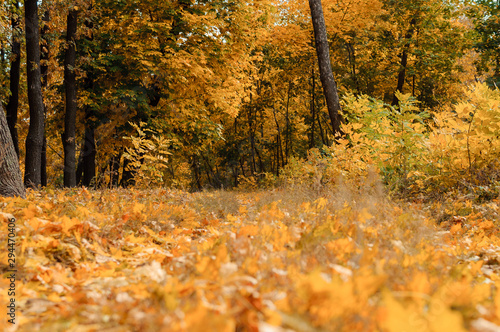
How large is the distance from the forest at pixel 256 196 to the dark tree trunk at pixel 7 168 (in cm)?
2

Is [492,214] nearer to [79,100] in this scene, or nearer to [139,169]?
[139,169]

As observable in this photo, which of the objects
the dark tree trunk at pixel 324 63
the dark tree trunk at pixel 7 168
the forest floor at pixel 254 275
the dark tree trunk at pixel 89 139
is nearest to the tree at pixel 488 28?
the dark tree trunk at pixel 324 63

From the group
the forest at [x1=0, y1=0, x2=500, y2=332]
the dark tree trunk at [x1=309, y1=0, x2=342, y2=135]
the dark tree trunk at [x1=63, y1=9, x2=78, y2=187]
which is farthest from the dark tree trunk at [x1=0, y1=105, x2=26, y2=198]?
the dark tree trunk at [x1=309, y1=0, x2=342, y2=135]

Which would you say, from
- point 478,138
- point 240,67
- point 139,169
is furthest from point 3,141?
point 240,67

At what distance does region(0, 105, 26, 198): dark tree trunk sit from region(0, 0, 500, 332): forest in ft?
0.08

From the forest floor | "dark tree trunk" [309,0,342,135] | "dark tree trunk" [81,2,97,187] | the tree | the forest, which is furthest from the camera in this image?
the tree

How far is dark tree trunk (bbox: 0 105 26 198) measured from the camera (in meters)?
4.94

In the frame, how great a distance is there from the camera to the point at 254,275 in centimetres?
185

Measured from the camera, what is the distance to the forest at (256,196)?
4.88 ft

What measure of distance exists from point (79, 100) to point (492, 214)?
37.9 ft

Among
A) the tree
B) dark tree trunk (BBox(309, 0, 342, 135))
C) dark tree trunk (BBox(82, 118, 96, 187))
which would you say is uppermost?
the tree

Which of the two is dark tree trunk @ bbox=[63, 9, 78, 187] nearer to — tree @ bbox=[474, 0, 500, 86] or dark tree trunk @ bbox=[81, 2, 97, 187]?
dark tree trunk @ bbox=[81, 2, 97, 187]

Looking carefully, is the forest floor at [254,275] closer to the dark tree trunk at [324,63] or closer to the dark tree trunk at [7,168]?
the dark tree trunk at [7,168]

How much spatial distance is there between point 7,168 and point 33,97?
5.39m
